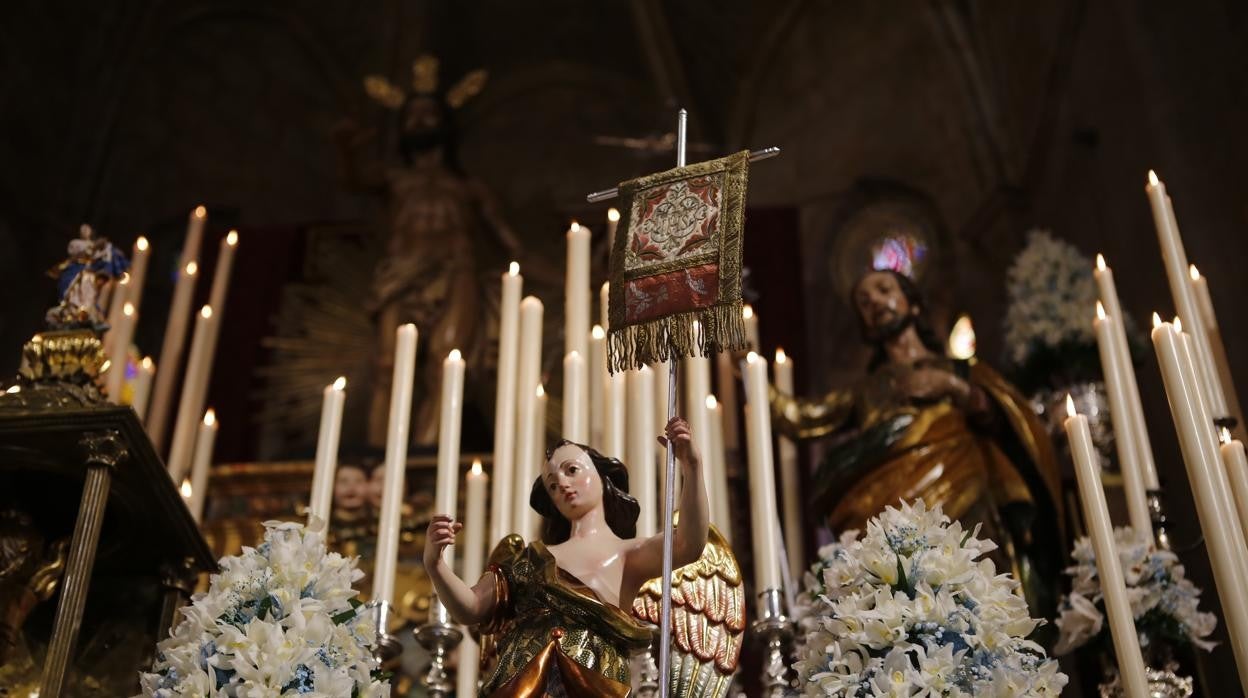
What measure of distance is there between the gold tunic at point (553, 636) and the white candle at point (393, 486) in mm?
380

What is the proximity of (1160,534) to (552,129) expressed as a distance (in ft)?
17.9

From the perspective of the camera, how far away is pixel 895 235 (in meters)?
6.54

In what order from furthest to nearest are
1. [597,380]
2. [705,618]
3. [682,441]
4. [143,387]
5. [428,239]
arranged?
[428,239] → [143,387] → [597,380] → [705,618] → [682,441]

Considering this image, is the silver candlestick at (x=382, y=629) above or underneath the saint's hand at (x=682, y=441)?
underneath

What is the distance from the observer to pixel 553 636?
237 centimetres

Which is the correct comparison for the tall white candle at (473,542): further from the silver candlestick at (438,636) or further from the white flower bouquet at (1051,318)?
the white flower bouquet at (1051,318)

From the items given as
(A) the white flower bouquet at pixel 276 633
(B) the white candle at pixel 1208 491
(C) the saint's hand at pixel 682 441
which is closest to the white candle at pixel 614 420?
(C) the saint's hand at pixel 682 441

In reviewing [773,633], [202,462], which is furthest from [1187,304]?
[202,462]

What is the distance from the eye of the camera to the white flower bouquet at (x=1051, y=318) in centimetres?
428

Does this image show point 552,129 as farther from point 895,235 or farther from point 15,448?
point 15,448

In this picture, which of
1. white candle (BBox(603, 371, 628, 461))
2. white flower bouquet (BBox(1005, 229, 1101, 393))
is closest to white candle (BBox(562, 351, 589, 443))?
white candle (BBox(603, 371, 628, 461))

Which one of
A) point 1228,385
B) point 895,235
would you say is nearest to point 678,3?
point 895,235

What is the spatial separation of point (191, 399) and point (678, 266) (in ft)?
6.48

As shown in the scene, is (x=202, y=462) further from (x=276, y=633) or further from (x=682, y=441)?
(x=682, y=441)
